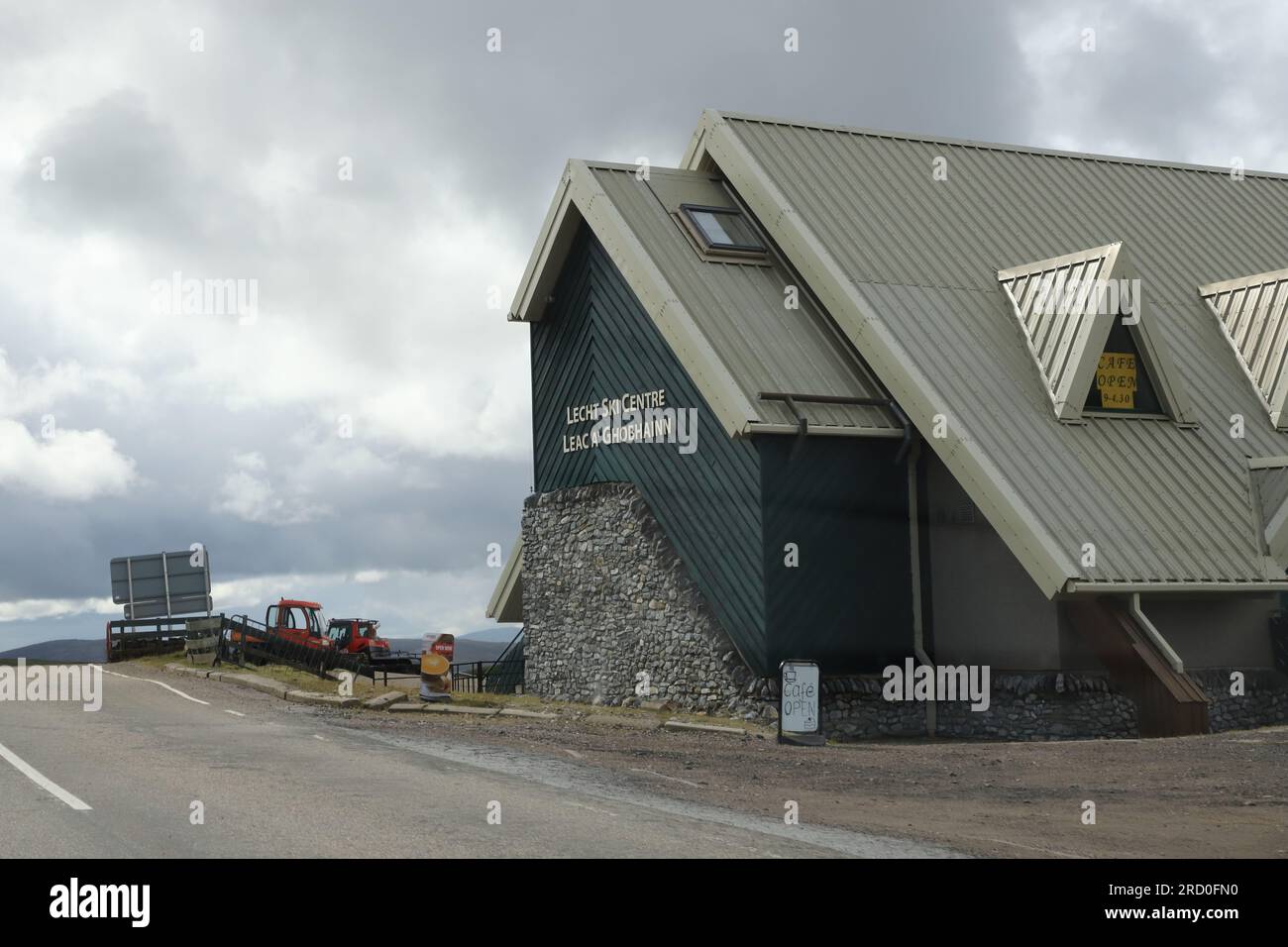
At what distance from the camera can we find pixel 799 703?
65.3 ft

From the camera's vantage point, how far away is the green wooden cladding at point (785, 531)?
72.3 feet

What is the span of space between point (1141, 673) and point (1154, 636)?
0.59 metres

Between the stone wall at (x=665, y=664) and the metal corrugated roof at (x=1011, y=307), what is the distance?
2.46 meters

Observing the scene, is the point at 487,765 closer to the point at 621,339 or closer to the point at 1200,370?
the point at 621,339

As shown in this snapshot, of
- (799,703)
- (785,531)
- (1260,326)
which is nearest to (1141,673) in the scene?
(799,703)

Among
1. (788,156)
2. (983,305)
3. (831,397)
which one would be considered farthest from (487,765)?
(788,156)

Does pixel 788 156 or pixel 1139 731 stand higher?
pixel 788 156

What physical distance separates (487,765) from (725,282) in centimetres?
1209

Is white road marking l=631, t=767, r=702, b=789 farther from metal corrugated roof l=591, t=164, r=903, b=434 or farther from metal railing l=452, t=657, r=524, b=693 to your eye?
metal railing l=452, t=657, r=524, b=693

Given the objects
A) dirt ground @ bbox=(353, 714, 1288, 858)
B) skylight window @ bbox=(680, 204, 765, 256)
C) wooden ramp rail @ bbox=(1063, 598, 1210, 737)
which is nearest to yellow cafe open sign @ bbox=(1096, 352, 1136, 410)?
wooden ramp rail @ bbox=(1063, 598, 1210, 737)

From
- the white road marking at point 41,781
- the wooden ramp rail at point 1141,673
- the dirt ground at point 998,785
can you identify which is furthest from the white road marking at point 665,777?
the wooden ramp rail at point 1141,673

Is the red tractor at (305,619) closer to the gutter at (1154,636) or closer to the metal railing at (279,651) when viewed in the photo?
the metal railing at (279,651)

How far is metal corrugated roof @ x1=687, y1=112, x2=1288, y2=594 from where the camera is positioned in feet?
68.1
